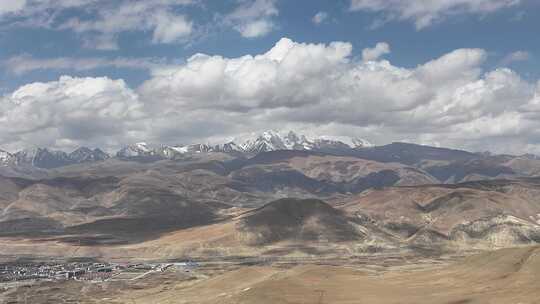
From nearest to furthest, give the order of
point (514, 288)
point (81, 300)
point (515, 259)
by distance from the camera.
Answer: point (514, 288) → point (515, 259) → point (81, 300)

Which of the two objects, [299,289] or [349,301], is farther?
[299,289]

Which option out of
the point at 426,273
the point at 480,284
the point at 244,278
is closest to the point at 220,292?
the point at 244,278

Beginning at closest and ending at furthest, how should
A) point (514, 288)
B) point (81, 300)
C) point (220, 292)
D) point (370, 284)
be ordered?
point (514, 288)
point (370, 284)
point (220, 292)
point (81, 300)

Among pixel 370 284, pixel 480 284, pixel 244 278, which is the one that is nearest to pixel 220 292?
pixel 244 278

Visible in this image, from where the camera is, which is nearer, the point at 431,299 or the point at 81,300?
the point at 431,299

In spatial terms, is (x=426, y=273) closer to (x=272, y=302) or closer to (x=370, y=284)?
(x=370, y=284)

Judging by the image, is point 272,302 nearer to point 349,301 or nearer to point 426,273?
point 349,301

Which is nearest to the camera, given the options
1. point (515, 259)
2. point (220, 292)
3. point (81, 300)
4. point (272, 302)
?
point (272, 302)

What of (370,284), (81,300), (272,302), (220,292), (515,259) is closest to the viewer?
(272,302)

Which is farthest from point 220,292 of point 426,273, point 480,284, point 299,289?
point 480,284
